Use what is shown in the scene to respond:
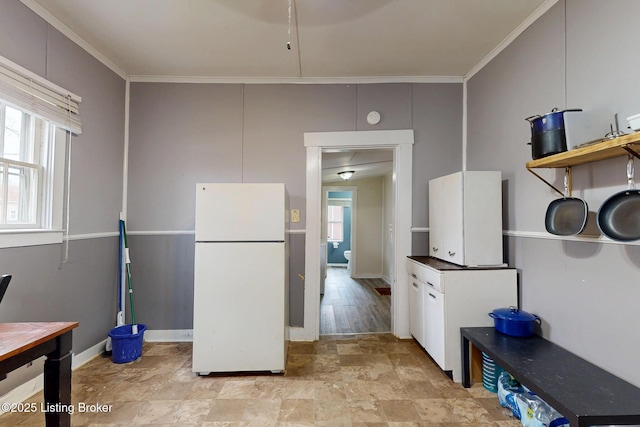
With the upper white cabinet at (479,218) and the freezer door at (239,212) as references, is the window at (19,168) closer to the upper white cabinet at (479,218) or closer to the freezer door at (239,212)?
the freezer door at (239,212)

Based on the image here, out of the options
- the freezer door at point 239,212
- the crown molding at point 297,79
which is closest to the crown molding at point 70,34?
the crown molding at point 297,79

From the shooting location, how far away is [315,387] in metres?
2.19

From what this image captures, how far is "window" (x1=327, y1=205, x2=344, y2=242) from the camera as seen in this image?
9.56 m

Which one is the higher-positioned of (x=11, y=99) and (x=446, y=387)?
(x=11, y=99)

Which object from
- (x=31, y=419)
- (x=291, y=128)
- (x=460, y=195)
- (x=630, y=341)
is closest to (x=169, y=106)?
(x=291, y=128)

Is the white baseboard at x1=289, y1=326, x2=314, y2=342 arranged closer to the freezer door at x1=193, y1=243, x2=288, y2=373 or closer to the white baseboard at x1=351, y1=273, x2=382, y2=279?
the freezer door at x1=193, y1=243, x2=288, y2=373

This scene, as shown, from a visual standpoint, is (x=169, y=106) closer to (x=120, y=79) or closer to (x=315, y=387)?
(x=120, y=79)

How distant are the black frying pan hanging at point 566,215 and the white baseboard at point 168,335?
3247mm

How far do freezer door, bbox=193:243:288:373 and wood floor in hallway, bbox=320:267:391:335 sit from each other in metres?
1.09

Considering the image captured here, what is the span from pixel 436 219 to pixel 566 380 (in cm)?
147

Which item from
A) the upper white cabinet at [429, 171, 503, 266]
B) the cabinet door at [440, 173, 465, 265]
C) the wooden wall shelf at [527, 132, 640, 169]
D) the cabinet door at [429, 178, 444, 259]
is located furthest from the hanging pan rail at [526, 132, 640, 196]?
the cabinet door at [429, 178, 444, 259]

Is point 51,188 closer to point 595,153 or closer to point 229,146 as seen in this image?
point 229,146

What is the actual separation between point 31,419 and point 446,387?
2721 mm

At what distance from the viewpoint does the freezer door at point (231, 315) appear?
2312 mm
